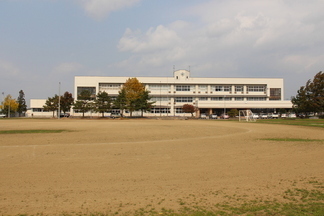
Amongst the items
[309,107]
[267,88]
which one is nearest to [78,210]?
[309,107]

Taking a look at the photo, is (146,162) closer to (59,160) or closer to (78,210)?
(59,160)

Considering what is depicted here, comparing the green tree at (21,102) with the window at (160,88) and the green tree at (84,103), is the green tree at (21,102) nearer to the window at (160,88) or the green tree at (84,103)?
the green tree at (84,103)

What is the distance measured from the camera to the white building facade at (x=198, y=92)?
332ft

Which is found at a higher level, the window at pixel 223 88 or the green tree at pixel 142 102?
the window at pixel 223 88

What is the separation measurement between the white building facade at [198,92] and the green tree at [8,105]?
2600cm

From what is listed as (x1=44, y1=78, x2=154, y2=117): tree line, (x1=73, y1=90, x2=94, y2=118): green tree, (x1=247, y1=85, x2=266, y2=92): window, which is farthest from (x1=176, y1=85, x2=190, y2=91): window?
(x1=73, y1=90, x2=94, y2=118): green tree

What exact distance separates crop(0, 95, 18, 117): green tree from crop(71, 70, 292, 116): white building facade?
25997 mm

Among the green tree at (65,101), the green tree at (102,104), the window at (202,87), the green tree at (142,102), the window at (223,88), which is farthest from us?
the window at (223,88)

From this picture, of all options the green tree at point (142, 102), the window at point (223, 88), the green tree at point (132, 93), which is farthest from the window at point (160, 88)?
the window at point (223, 88)

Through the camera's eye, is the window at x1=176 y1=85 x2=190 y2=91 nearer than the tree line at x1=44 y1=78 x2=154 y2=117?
No

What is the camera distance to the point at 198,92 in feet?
342

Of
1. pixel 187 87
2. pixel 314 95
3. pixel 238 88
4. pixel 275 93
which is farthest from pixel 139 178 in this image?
pixel 275 93

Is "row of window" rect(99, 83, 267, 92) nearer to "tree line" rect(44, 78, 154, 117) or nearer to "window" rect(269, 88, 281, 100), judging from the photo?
"window" rect(269, 88, 281, 100)

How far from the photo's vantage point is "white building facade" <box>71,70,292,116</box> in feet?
332
